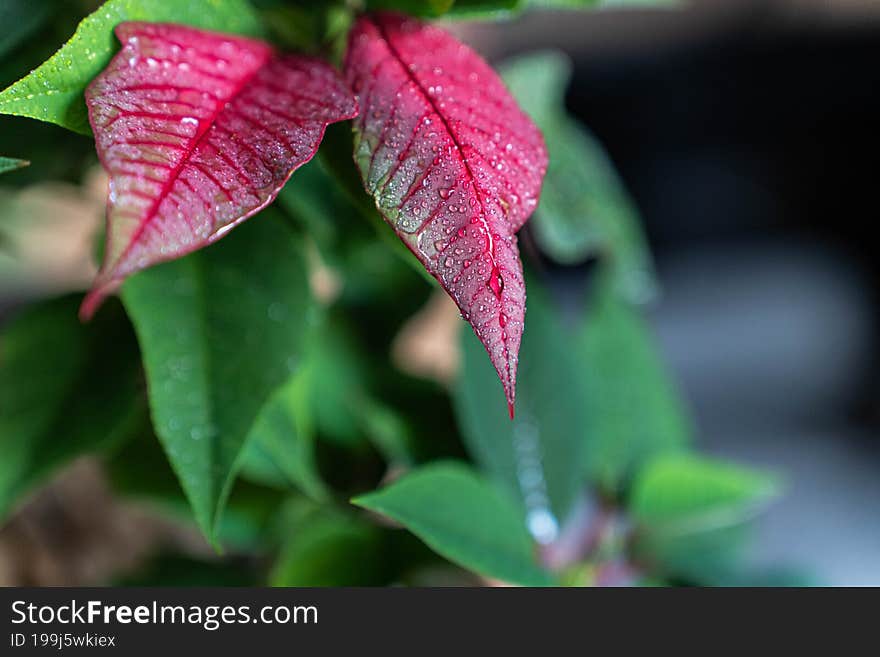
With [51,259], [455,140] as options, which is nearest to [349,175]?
[455,140]

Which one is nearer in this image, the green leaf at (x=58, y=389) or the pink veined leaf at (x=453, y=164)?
the pink veined leaf at (x=453, y=164)

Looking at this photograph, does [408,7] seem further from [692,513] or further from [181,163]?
[692,513]

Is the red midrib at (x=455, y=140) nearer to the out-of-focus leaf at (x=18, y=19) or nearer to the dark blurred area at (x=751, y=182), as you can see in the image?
the out-of-focus leaf at (x=18, y=19)

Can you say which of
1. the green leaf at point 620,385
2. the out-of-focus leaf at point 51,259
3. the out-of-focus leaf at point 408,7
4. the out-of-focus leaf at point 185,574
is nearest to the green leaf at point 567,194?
the green leaf at point 620,385

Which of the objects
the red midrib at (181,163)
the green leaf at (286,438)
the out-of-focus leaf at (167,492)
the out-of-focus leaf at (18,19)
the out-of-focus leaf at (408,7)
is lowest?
the out-of-focus leaf at (167,492)

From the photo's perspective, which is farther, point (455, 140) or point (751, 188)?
point (751, 188)

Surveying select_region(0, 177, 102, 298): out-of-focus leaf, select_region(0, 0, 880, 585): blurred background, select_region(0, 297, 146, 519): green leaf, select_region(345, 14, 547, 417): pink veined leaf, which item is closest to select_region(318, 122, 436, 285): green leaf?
select_region(345, 14, 547, 417): pink veined leaf
